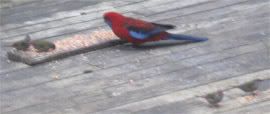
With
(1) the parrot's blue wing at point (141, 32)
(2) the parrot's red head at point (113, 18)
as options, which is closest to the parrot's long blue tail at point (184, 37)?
(1) the parrot's blue wing at point (141, 32)

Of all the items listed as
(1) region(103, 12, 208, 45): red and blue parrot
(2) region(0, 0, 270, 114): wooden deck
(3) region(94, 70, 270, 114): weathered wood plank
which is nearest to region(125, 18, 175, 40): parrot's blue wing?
(1) region(103, 12, 208, 45): red and blue parrot

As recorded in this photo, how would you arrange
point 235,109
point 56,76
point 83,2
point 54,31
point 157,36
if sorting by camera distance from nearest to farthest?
1. point 235,109
2. point 56,76
3. point 157,36
4. point 54,31
5. point 83,2

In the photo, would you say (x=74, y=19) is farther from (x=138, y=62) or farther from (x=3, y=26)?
(x=138, y=62)

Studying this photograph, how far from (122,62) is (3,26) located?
133 cm

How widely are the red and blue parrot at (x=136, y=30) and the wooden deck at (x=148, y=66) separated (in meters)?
0.07

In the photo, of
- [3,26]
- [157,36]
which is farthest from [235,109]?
[3,26]

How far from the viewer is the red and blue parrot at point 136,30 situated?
4.88 m

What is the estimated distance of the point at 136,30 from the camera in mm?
4875

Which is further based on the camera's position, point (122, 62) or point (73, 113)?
point (122, 62)

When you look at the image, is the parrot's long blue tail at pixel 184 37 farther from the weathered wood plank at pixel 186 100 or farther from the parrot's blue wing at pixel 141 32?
the weathered wood plank at pixel 186 100

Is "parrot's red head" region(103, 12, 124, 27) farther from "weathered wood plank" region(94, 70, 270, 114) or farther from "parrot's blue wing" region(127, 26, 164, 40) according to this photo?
"weathered wood plank" region(94, 70, 270, 114)

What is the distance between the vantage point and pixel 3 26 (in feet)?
19.0

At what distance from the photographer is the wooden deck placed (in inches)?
162

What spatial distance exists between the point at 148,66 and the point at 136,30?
0.98ft
